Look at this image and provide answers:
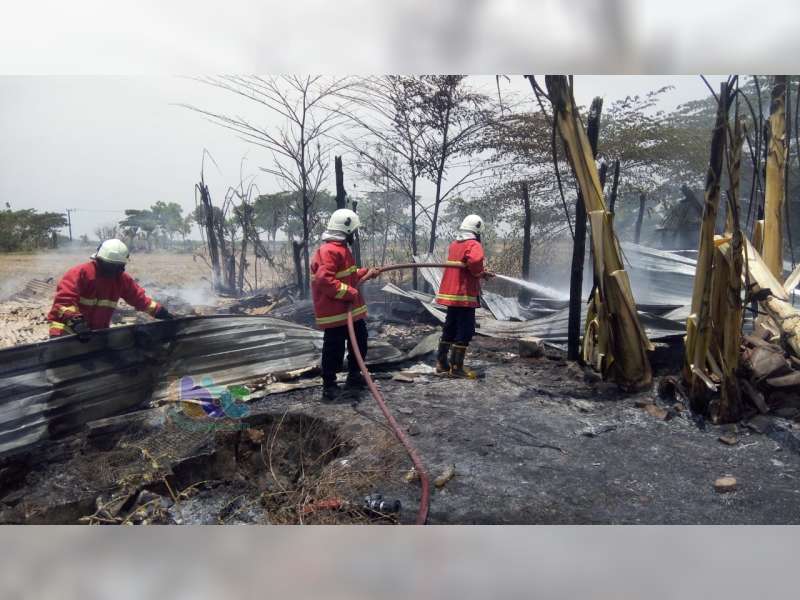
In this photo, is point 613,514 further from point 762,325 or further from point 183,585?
point 183,585

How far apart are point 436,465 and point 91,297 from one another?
2431mm

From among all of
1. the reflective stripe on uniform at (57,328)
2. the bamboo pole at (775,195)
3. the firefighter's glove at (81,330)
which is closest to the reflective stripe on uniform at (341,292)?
the firefighter's glove at (81,330)

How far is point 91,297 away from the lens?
11.0ft

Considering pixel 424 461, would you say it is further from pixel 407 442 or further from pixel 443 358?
pixel 443 358

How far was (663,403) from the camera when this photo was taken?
373 cm

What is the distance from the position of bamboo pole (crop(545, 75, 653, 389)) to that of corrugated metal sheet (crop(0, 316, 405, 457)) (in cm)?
167

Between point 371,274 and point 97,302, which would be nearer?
point 97,302

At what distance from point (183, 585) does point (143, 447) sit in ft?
2.93

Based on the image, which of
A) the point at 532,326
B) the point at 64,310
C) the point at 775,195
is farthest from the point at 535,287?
the point at 64,310

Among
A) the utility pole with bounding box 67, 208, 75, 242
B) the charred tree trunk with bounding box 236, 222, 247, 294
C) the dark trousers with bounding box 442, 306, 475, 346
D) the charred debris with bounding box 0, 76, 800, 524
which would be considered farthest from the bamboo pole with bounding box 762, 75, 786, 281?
the utility pole with bounding box 67, 208, 75, 242

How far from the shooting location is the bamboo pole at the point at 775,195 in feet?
13.1

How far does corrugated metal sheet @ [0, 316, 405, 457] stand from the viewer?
3.07 meters

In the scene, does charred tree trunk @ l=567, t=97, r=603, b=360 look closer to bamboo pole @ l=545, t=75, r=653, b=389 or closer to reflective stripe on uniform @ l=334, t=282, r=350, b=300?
bamboo pole @ l=545, t=75, r=653, b=389
